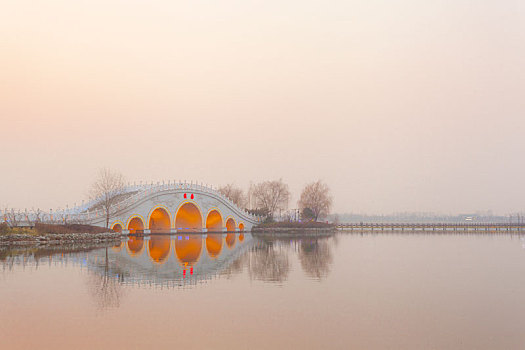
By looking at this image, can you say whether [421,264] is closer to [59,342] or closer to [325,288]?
[325,288]

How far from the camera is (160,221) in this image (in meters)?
A: 57.1

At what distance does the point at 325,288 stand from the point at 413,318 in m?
4.23

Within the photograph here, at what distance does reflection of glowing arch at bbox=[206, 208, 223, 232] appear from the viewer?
6288cm

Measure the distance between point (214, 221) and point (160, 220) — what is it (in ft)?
29.2

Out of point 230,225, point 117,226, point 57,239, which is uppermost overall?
point 117,226

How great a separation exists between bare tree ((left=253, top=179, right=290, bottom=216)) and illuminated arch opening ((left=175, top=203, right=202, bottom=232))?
1631 centimetres

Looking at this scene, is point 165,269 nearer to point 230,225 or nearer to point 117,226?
point 117,226

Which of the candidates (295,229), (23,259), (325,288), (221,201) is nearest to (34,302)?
(325,288)

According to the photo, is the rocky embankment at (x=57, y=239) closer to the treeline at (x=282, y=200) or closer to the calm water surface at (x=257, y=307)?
the calm water surface at (x=257, y=307)

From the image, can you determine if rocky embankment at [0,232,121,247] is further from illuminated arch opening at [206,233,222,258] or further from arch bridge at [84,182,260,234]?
illuminated arch opening at [206,233,222,258]

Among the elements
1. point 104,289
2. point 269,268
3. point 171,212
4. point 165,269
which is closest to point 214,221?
point 171,212

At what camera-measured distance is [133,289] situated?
14.2 meters

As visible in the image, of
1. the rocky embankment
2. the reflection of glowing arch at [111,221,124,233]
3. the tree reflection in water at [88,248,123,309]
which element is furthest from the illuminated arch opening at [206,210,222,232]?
the tree reflection in water at [88,248,123,309]

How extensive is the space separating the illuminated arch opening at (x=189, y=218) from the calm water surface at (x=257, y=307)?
3860cm
